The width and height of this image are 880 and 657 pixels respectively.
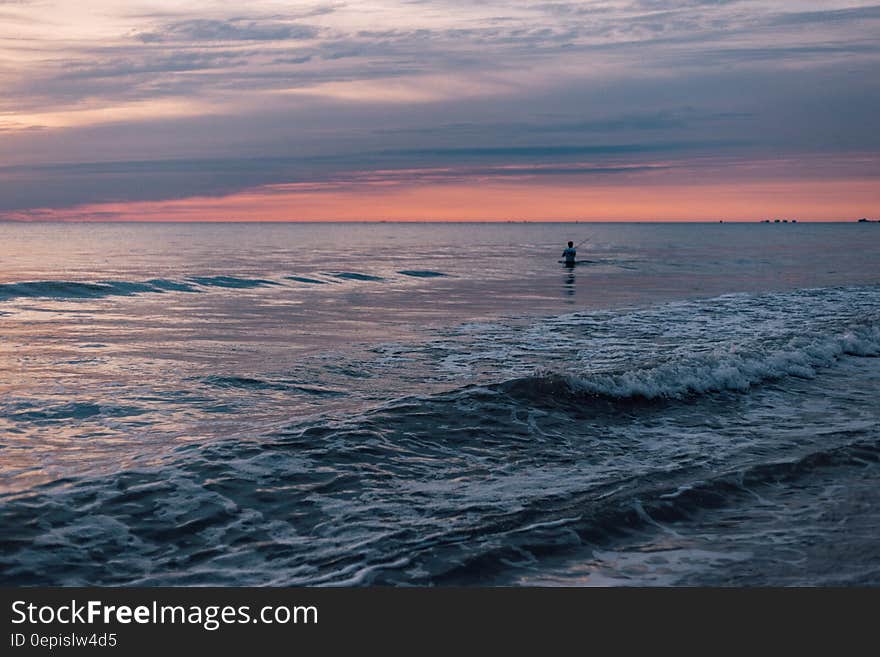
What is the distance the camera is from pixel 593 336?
19016 mm

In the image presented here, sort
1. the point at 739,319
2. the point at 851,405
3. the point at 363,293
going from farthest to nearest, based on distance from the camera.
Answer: the point at 363,293 < the point at 739,319 < the point at 851,405

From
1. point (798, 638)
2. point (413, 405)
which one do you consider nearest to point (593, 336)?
point (413, 405)

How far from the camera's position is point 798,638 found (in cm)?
515

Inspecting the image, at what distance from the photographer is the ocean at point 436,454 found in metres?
6.31

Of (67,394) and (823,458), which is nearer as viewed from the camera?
(823,458)

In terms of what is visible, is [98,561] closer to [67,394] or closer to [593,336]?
[67,394]

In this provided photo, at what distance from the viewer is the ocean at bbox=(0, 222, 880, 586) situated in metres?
6.31

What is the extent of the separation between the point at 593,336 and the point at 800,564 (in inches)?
508

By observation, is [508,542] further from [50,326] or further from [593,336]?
[50,326]

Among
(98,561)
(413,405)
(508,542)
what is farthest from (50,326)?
(508,542)

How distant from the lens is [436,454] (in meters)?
9.27

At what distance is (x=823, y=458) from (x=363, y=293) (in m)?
23.4

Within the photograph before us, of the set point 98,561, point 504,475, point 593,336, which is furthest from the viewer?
point 593,336

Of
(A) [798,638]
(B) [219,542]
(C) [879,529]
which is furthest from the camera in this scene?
(C) [879,529]
